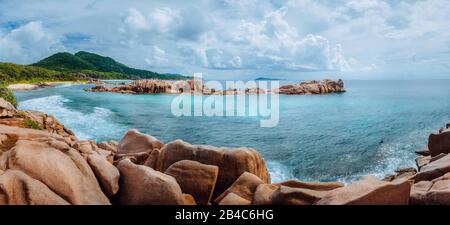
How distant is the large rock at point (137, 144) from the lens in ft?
61.8

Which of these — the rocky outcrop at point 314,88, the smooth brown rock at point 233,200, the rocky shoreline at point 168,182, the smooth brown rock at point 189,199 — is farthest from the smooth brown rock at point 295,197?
the rocky outcrop at point 314,88

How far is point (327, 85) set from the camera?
138 metres

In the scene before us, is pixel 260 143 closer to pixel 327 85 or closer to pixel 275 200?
pixel 275 200

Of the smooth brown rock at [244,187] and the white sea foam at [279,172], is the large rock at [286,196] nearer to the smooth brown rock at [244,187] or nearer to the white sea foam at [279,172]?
the smooth brown rock at [244,187]

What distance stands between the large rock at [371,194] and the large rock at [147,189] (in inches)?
161

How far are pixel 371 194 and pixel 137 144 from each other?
1265 centimetres

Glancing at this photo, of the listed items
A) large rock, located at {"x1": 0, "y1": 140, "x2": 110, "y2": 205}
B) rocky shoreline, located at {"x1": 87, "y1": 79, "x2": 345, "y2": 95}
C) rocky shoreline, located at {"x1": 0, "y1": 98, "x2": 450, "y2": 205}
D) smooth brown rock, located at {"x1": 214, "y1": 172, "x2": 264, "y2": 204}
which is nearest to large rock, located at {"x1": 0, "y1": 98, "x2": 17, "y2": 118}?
rocky shoreline, located at {"x1": 0, "y1": 98, "x2": 450, "y2": 205}

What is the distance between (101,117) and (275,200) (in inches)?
1777

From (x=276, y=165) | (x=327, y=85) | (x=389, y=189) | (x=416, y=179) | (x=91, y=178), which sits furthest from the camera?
(x=327, y=85)

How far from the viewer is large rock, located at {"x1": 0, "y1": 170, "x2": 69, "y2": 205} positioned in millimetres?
8711

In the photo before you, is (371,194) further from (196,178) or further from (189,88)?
(189,88)

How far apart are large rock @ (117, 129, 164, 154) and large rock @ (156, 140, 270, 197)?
3796 millimetres

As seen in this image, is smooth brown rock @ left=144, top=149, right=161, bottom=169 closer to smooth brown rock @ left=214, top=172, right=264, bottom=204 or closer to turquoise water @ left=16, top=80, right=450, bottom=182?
smooth brown rock @ left=214, top=172, right=264, bottom=204
